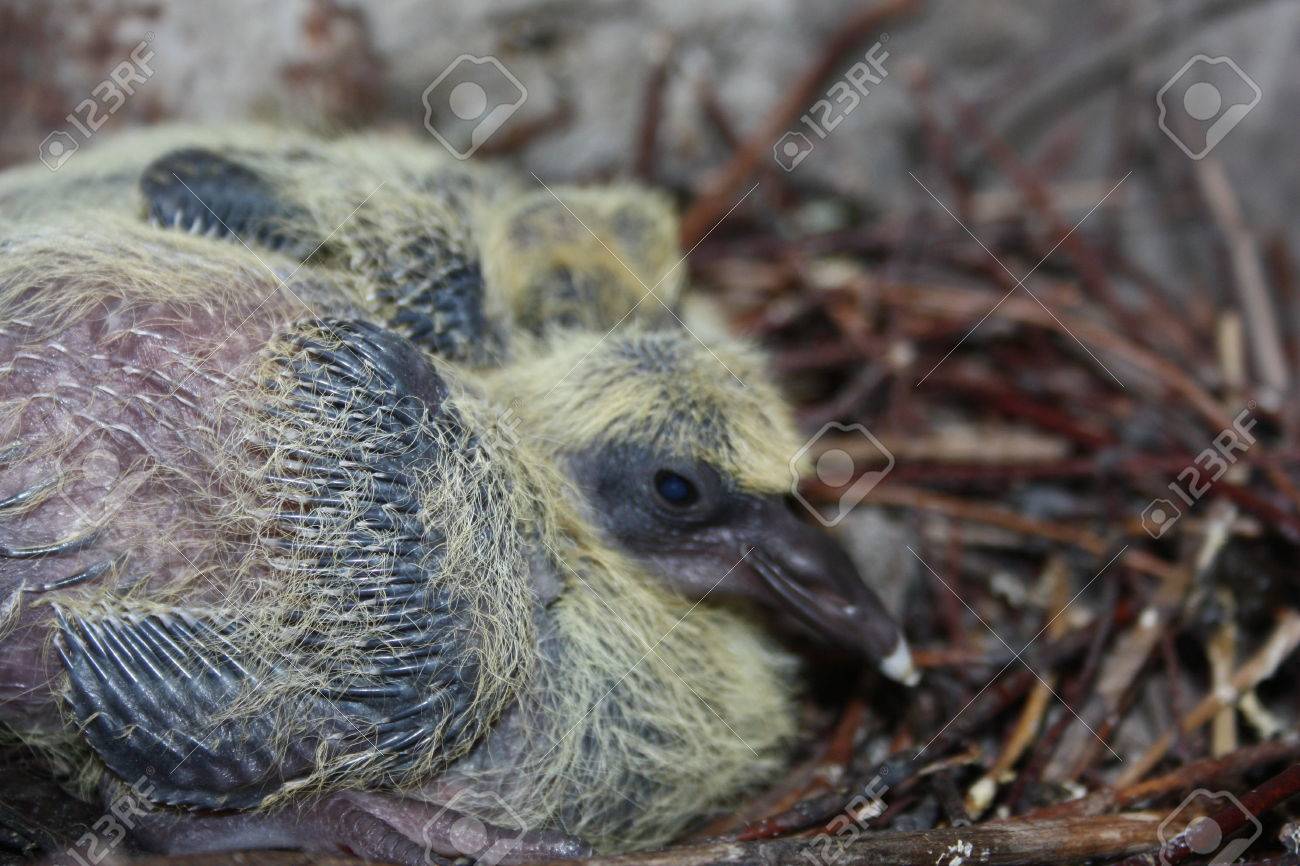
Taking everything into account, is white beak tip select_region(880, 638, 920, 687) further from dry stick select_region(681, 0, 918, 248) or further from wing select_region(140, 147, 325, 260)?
dry stick select_region(681, 0, 918, 248)

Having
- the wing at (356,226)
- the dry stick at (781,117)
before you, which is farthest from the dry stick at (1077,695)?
the dry stick at (781,117)

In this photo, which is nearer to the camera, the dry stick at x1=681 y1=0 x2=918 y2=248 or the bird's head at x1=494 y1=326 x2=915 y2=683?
the bird's head at x1=494 y1=326 x2=915 y2=683

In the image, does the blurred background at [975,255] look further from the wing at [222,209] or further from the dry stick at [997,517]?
the wing at [222,209]

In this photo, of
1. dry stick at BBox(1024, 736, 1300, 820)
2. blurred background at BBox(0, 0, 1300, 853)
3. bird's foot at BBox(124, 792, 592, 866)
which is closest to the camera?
bird's foot at BBox(124, 792, 592, 866)

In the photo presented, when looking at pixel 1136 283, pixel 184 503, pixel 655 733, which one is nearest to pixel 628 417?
pixel 655 733

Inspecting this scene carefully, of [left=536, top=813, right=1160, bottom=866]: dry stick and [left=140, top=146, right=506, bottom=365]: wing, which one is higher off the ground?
[left=140, top=146, right=506, bottom=365]: wing

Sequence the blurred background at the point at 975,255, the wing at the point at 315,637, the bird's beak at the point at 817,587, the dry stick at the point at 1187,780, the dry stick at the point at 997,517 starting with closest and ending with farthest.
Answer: the wing at the point at 315,637 → the dry stick at the point at 1187,780 → the bird's beak at the point at 817,587 → the blurred background at the point at 975,255 → the dry stick at the point at 997,517

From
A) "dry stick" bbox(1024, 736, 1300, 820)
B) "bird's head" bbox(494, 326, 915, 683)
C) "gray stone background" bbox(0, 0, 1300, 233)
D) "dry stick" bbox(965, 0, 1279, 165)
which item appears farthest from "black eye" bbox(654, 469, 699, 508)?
"dry stick" bbox(965, 0, 1279, 165)
